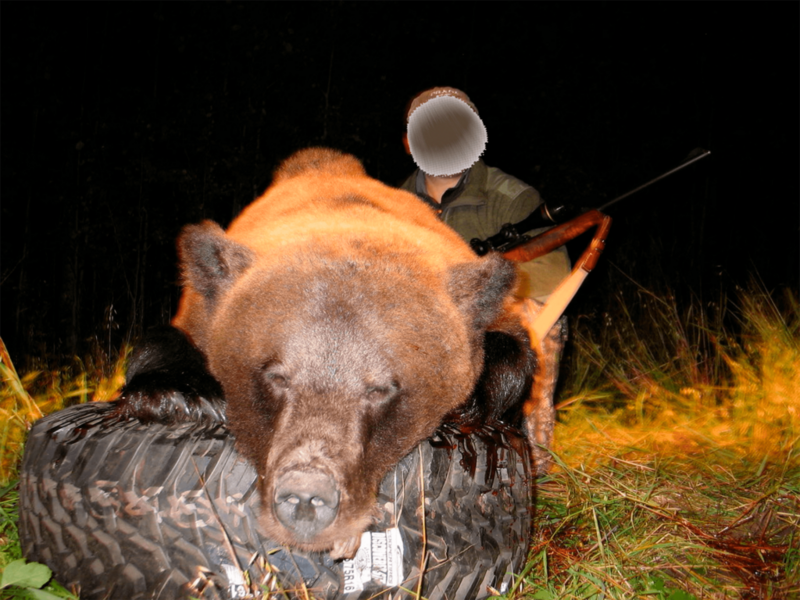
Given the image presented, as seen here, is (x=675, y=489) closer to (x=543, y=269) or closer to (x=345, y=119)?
(x=543, y=269)

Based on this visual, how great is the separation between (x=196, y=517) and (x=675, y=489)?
233 cm

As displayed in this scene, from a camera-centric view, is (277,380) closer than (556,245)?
Yes

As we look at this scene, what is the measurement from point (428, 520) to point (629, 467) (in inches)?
76.3

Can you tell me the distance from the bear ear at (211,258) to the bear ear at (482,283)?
86 centimetres

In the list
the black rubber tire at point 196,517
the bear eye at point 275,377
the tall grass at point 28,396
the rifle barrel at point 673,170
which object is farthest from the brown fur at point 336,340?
the rifle barrel at point 673,170

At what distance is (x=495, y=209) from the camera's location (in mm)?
4363

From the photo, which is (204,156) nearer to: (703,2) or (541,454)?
(541,454)

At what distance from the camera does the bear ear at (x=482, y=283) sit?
233cm

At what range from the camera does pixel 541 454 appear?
132 inches

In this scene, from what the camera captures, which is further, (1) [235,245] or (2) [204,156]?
(2) [204,156]

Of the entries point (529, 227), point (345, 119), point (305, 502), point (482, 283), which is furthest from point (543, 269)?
point (345, 119)

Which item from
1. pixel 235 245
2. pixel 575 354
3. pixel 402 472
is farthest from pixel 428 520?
pixel 575 354

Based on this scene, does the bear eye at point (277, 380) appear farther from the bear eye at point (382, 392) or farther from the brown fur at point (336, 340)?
the bear eye at point (382, 392)

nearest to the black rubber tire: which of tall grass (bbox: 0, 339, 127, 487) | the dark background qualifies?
tall grass (bbox: 0, 339, 127, 487)
